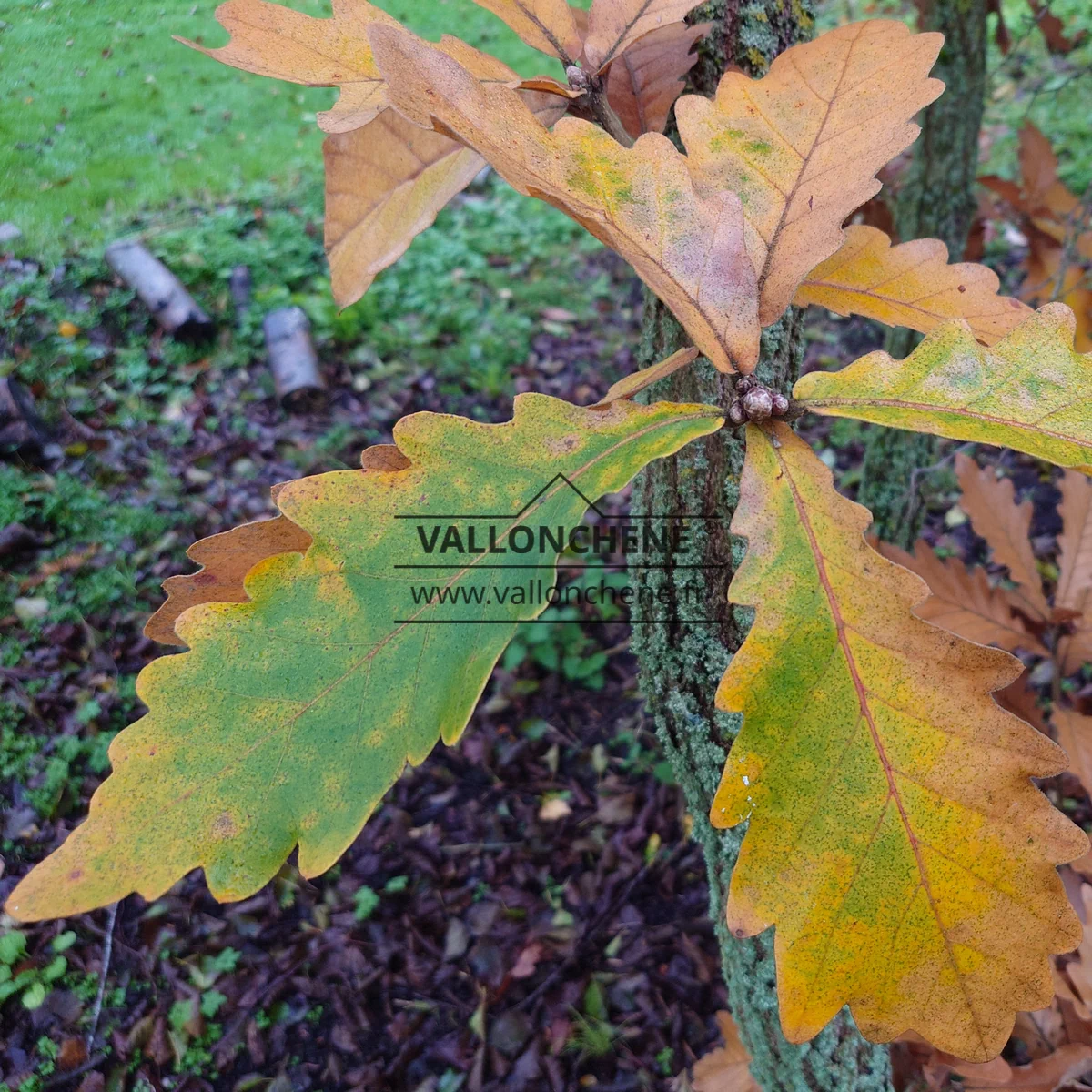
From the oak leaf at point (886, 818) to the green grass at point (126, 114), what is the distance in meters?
1.07

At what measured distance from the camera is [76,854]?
1.34 ft

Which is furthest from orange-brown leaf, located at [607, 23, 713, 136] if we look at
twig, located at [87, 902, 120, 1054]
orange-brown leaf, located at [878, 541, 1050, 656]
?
twig, located at [87, 902, 120, 1054]

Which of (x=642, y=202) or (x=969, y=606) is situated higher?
(x=642, y=202)

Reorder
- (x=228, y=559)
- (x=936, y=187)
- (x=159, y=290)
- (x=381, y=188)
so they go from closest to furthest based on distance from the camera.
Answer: (x=228, y=559), (x=381, y=188), (x=936, y=187), (x=159, y=290)

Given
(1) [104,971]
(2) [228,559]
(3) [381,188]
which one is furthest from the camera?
(1) [104,971]

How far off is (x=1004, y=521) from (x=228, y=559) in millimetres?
1350

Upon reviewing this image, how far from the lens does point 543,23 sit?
649mm

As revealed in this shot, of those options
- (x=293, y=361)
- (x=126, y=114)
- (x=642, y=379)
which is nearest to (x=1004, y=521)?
(x=642, y=379)

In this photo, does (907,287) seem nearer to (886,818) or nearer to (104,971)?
(886,818)

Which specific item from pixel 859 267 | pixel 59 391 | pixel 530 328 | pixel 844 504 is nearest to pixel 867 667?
pixel 844 504

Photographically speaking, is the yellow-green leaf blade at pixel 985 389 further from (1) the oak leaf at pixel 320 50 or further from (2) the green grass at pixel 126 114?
(2) the green grass at pixel 126 114

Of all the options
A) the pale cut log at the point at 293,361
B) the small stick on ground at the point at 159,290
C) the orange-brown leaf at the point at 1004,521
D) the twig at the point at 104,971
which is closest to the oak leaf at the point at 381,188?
the orange-brown leaf at the point at 1004,521

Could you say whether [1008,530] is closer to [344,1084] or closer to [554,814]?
[554,814]

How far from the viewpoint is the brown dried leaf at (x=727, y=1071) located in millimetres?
1169
